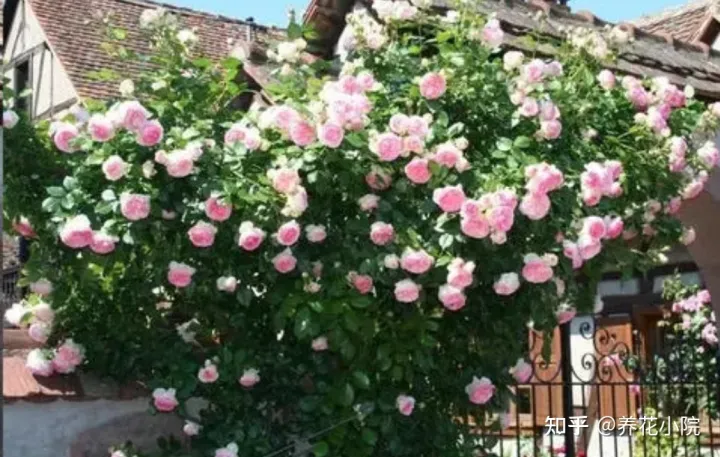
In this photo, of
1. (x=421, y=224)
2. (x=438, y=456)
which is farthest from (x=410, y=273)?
(x=438, y=456)

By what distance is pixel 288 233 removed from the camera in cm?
310

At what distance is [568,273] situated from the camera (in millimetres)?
3354

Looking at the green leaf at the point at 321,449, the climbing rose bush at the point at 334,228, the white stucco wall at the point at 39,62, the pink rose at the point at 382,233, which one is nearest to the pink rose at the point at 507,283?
the climbing rose bush at the point at 334,228

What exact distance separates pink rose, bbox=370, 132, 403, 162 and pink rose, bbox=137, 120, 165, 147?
2.00ft

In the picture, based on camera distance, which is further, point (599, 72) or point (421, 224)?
point (599, 72)

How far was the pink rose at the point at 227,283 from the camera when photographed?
321 centimetres

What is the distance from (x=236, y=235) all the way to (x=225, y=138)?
1.07 feet

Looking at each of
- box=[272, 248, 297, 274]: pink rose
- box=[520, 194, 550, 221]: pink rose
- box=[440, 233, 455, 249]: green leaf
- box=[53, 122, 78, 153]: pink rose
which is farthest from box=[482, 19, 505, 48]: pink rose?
box=[53, 122, 78, 153]: pink rose

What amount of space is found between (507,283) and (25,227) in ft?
4.79

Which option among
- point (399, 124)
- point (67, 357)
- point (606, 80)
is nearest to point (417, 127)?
point (399, 124)

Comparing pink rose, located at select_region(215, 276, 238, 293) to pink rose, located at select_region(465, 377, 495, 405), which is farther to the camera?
pink rose, located at select_region(465, 377, 495, 405)

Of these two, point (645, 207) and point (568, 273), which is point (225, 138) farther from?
point (645, 207)

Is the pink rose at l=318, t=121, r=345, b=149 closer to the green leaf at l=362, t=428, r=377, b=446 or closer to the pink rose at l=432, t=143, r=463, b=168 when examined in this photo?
the pink rose at l=432, t=143, r=463, b=168

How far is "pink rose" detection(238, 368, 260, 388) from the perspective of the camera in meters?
3.27
